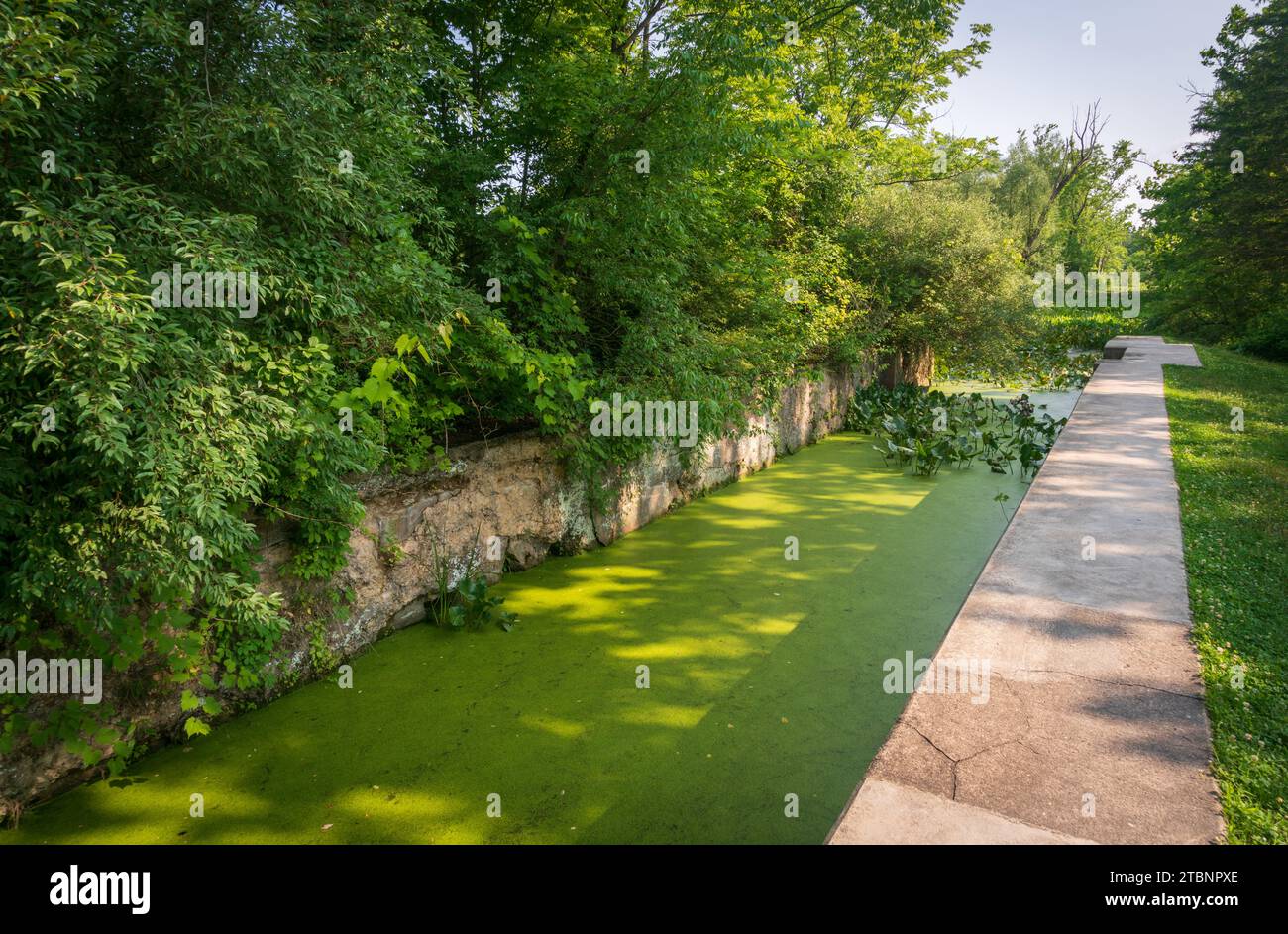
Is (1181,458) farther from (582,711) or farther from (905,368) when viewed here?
(905,368)

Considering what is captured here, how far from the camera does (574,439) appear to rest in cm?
553

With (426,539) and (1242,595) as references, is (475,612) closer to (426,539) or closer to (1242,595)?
(426,539)

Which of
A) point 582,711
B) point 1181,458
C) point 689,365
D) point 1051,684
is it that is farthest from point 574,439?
point 1181,458

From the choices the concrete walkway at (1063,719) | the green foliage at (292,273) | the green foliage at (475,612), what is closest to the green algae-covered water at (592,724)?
the green foliage at (475,612)

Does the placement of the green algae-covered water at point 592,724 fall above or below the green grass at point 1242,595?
below

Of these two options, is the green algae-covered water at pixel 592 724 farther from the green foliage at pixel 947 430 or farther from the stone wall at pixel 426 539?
the green foliage at pixel 947 430

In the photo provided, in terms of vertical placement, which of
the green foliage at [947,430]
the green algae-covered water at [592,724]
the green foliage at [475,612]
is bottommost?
the green algae-covered water at [592,724]

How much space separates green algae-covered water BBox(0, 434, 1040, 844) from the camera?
2936 millimetres

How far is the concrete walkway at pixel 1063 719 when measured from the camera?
202 centimetres

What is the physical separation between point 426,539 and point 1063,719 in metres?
3.77

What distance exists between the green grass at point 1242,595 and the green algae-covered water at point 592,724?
1.42 metres

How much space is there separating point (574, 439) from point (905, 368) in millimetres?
11343

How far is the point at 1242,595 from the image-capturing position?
3.53 meters

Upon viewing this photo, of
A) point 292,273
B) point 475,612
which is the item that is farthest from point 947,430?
point 292,273
